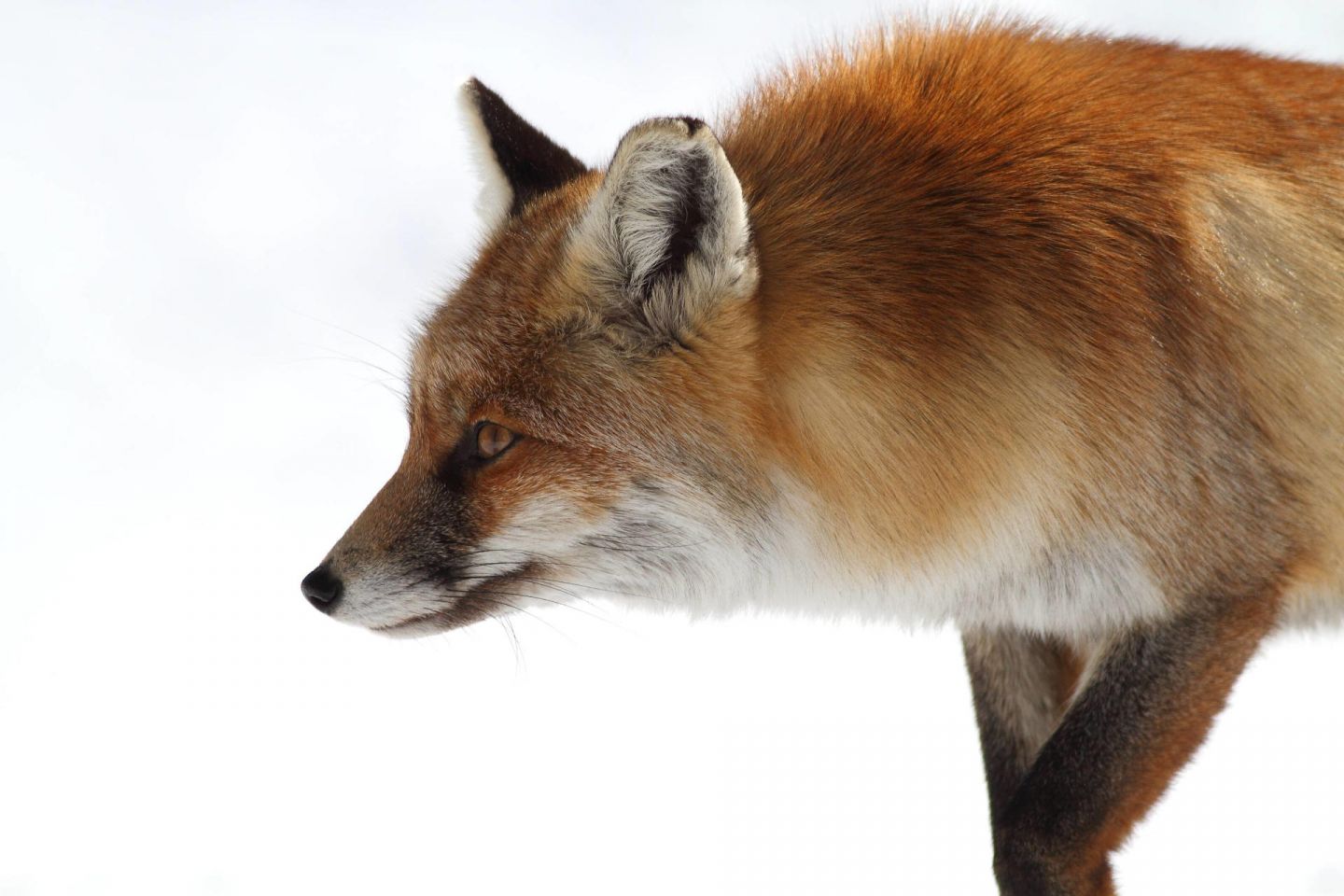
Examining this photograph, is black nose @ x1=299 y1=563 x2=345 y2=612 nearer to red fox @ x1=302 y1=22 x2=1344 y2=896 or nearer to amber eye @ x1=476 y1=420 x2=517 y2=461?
red fox @ x1=302 y1=22 x2=1344 y2=896

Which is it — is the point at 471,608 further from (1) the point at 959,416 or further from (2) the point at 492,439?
(1) the point at 959,416

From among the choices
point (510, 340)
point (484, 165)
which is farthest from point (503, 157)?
point (510, 340)

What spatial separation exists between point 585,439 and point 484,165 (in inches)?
45.5

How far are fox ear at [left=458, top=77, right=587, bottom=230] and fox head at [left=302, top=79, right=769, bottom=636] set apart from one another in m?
0.54

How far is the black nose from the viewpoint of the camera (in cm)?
326

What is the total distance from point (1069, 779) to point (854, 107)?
1895mm

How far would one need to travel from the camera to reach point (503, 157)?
3.88 m

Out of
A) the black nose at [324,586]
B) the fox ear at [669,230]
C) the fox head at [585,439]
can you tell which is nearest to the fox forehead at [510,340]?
the fox head at [585,439]

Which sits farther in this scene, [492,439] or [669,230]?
[492,439]

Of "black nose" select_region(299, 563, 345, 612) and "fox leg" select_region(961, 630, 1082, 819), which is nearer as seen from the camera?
"black nose" select_region(299, 563, 345, 612)

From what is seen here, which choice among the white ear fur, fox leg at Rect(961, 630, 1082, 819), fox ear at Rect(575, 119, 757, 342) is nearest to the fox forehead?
fox ear at Rect(575, 119, 757, 342)

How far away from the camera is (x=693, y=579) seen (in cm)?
341

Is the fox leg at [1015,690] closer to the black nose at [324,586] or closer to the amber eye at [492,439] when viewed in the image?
the amber eye at [492,439]

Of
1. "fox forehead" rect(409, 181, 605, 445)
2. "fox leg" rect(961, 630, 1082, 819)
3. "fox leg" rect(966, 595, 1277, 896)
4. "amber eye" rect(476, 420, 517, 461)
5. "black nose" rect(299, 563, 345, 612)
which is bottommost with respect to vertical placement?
"fox leg" rect(961, 630, 1082, 819)
